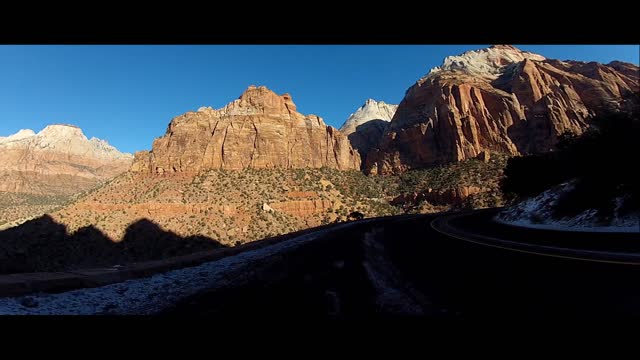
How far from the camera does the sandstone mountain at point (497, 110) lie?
9375cm

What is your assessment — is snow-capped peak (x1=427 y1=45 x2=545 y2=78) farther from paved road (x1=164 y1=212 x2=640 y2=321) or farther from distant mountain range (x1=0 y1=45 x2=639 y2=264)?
paved road (x1=164 y1=212 x2=640 y2=321)

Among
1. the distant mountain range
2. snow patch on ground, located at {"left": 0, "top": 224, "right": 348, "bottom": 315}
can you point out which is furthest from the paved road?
the distant mountain range

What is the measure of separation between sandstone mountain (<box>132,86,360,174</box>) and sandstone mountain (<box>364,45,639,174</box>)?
73.0ft

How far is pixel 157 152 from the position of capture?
89688 mm

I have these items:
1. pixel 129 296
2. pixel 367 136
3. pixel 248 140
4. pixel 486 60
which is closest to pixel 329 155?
pixel 248 140

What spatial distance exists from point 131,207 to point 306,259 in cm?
6621

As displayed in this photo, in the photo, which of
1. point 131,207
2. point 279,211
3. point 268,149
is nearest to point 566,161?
point 279,211

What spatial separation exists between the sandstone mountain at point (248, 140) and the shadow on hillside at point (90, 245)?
96.4ft

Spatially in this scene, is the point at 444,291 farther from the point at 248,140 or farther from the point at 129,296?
the point at 248,140

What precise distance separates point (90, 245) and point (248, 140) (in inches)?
1929

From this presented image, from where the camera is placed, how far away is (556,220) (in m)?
19.6

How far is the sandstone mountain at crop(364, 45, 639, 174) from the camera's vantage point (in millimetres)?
93750

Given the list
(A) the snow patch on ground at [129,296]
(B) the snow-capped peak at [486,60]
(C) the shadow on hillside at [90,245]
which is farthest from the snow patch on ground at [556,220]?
(B) the snow-capped peak at [486,60]
